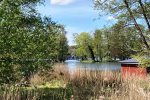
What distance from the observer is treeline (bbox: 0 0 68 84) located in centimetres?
1238

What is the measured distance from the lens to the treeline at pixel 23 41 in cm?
1238

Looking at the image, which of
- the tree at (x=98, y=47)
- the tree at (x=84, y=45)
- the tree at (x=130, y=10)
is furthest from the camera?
the tree at (x=84, y=45)

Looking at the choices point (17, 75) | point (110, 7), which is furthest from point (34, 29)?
point (110, 7)

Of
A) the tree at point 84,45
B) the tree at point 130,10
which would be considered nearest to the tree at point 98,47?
the tree at point 84,45

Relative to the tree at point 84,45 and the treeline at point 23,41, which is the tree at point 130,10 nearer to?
the treeline at point 23,41

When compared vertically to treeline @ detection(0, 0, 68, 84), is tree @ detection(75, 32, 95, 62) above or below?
A: above

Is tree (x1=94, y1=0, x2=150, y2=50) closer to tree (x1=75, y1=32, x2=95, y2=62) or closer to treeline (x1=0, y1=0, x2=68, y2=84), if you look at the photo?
treeline (x1=0, y1=0, x2=68, y2=84)

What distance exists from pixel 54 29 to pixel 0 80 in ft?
16.7

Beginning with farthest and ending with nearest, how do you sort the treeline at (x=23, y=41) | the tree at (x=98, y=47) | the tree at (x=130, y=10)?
the tree at (x=98, y=47), the tree at (x=130, y=10), the treeline at (x=23, y=41)

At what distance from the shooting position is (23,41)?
13.1 meters

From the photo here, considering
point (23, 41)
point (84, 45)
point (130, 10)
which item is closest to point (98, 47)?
point (84, 45)

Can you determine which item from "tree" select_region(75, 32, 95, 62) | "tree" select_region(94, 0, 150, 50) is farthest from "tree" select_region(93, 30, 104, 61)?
"tree" select_region(94, 0, 150, 50)

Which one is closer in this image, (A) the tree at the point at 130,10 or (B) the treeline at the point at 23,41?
(B) the treeline at the point at 23,41

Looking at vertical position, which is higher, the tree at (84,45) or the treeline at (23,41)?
the tree at (84,45)
